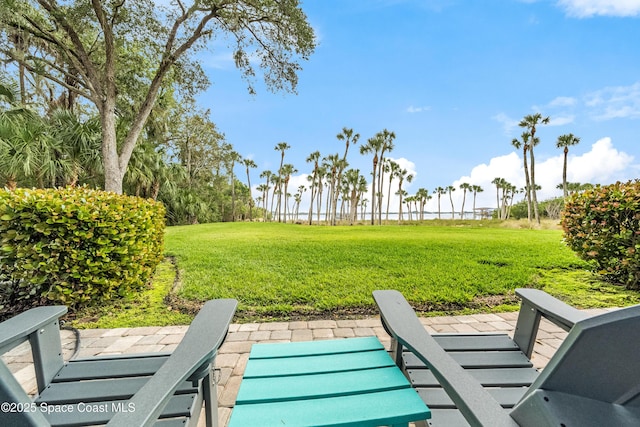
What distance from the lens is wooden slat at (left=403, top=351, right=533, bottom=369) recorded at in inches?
56.5

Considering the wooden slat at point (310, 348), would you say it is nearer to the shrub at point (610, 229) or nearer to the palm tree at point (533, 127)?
the shrub at point (610, 229)

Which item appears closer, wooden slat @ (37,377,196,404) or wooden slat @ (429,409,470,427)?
wooden slat @ (429,409,470,427)

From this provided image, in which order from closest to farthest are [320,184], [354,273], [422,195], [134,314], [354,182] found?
[134,314], [354,273], [320,184], [354,182], [422,195]

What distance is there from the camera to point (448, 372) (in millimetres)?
931

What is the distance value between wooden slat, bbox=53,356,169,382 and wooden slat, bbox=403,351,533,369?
126 cm

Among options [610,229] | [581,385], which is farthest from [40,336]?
[610,229]

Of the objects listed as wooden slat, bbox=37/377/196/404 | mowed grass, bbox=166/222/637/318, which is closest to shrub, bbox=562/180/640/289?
mowed grass, bbox=166/222/637/318

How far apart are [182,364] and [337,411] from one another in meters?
0.55

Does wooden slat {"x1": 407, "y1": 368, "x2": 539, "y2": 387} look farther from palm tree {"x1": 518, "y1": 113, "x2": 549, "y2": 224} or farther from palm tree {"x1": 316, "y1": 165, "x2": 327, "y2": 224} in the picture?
palm tree {"x1": 316, "y1": 165, "x2": 327, "y2": 224}

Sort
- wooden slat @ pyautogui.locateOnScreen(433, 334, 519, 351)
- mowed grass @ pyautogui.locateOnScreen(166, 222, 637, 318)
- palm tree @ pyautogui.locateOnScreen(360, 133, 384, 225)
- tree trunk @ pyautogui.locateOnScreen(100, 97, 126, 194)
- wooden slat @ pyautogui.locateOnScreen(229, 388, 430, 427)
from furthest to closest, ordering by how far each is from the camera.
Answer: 1. palm tree @ pyautogui.locateOnScreen(360, 133, 384, 225)
2. tree trunk @ pyautogui.locateOnScreen(100, 97, 126, 194)
3. mowed grass @ pyautogui.locateOnScreen(166, 222, 637, 318)
4. wooden slat @ pyautogui.locateOnScreen(433, 334, 519, 351)
5. wooden slat @ pyautogui.locateOnScreen(229, 388, 430, 427)

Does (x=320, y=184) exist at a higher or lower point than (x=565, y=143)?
lower

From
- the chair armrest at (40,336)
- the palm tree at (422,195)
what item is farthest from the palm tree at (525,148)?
the chair armrest at (40,336)

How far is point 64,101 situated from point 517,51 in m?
16.0

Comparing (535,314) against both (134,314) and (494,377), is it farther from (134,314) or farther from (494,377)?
(134,314)
